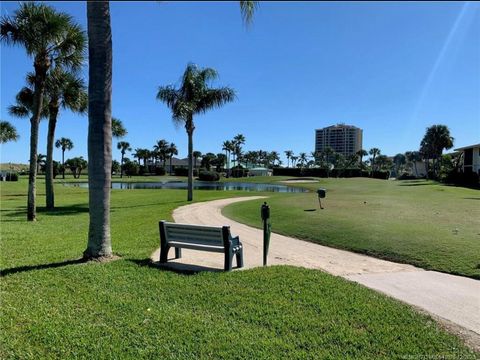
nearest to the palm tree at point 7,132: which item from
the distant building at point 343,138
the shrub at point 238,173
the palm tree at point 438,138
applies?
the shrub at point 238,173

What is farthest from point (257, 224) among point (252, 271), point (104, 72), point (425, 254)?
point (104, 72)

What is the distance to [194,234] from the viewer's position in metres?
7.02

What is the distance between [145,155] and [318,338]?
117109 mm

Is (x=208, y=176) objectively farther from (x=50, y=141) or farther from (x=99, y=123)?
(x=99, y=123)

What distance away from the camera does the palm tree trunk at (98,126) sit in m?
7.10

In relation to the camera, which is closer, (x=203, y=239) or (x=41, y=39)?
(x=203, y=239)

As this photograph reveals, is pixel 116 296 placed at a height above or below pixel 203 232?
below

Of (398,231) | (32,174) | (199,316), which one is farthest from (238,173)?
(199,316)

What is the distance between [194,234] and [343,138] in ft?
510

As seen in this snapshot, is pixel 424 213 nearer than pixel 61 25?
No

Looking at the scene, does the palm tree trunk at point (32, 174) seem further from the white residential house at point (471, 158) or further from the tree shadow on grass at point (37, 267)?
the white residential house at point (471, 158)

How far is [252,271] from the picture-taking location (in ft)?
21.4

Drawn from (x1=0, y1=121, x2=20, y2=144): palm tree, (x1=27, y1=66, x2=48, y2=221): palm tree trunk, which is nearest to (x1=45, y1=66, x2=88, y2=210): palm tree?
(x1=27, y1=66, x2=48, y2=221): palm tree trunk

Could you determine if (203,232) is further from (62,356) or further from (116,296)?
(62,356)
